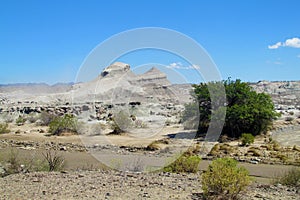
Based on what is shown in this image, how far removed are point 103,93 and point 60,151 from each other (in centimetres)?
4332

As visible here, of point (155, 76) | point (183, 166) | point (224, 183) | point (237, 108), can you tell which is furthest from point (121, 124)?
point (224, 183)

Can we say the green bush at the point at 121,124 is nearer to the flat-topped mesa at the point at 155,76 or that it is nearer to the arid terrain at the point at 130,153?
the arid terrain at the point at 130,153

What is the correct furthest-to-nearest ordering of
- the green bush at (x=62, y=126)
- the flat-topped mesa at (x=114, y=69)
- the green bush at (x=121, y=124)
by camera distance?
the green bush at (x=62, y=126)
the green bush at (x=121, y=124)
the flat-topped mesa at (x=114, y=69)

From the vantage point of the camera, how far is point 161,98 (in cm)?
5500

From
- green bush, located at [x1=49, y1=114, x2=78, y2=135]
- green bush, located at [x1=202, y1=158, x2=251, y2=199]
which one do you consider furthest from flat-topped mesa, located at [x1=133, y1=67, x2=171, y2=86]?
green bush, located at [x1=49, y1=114, x2=78, y2=135]

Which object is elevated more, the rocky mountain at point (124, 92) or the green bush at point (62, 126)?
the rocky mountain at point (124, 92)

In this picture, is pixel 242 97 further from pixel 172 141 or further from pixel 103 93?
pixel 103 93

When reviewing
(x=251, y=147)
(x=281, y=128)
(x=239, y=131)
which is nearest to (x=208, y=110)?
(x=239, y=131)

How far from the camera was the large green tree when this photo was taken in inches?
1400

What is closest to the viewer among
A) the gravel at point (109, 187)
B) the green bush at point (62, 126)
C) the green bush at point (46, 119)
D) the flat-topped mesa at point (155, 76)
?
the gravel at point (109, 187)

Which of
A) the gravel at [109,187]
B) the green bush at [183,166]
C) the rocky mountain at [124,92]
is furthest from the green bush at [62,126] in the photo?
the gravel at [109,187]

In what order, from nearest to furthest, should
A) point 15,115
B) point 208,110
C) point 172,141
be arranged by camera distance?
point 172,141, point 208,110, point 15,115

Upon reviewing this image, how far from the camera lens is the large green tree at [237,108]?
117 feet

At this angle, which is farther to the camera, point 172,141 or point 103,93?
point 103,93
